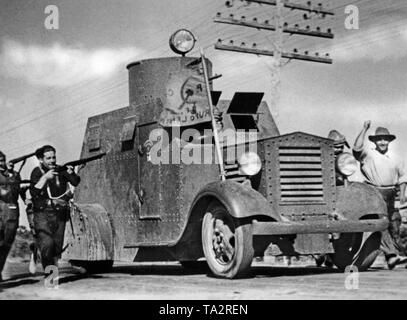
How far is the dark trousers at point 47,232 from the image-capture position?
31.4 feet

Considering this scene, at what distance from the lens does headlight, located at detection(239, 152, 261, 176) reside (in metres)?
9.34

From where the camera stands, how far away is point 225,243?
9164 millimetres

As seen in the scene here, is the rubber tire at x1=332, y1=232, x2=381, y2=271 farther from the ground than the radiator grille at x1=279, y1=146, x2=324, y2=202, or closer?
closer

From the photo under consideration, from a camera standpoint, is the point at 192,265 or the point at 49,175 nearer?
the point at 49,175

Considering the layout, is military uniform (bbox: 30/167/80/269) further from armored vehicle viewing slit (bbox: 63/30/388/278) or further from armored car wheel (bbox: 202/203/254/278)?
armored car wheel (bbox: 202/203/254/278)

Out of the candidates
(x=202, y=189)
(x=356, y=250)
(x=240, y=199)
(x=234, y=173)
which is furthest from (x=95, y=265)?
(x=356, y=250)

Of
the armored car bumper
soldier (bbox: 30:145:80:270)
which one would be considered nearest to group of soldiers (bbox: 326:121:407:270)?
the armored car bumper

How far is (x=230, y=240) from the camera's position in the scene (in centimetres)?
917

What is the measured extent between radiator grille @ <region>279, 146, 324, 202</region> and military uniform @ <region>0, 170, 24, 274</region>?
323 centimetres

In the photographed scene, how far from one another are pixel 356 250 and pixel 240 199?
2.35 m

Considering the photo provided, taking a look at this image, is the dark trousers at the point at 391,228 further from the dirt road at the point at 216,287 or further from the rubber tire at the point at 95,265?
the rubber tire at the point at 95,265

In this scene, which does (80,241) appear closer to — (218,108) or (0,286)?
(0,286)

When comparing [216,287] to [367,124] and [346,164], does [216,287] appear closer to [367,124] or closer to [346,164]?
[346,164]
